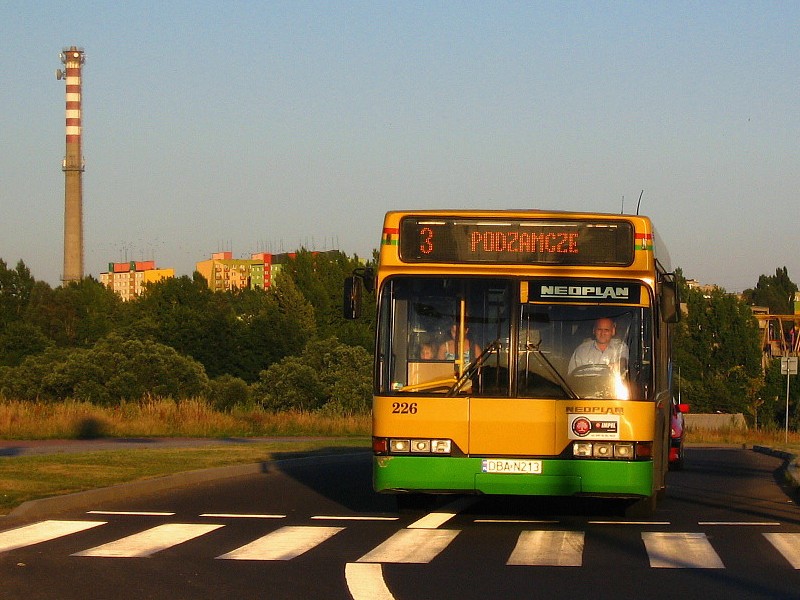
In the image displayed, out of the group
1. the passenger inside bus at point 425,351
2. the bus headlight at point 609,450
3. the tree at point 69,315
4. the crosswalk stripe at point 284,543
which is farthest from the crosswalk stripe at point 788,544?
the tree at point 69,315

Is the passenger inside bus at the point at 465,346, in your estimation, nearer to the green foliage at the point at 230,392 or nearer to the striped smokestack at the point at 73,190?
the green foliage at the point at 230,392

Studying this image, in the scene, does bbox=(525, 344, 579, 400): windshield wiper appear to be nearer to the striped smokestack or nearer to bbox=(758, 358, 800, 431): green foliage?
bbox=(758, 358, 800, 431): green foliage

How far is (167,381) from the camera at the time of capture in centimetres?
4888

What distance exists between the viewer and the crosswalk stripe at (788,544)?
10.5 meters

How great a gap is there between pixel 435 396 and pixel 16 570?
432 centimetres

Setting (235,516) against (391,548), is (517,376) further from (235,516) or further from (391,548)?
(235,516)

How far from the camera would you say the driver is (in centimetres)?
1242

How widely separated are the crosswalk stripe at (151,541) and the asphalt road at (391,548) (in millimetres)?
17

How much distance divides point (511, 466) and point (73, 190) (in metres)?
108

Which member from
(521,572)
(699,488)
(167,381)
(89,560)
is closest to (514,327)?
(521,572)

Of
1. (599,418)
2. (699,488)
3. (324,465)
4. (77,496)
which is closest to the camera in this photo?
(599,418)

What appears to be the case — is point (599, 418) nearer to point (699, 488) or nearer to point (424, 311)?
point (424, 311)

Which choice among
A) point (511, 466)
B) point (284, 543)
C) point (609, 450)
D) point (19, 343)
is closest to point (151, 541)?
point (284, 543)

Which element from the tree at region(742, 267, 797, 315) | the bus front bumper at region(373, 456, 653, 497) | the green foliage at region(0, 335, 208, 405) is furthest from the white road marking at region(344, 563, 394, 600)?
the tree at region(742, 267, 797, 315)
